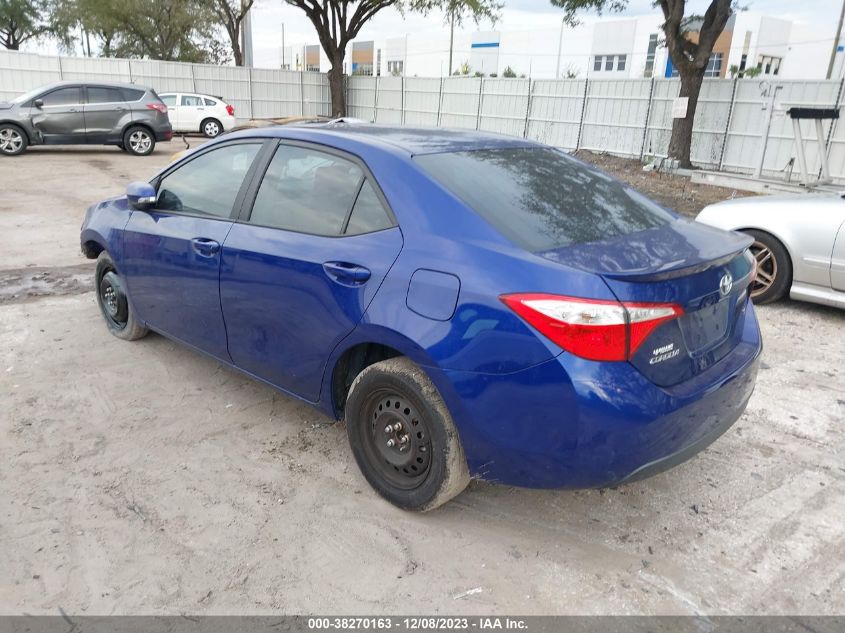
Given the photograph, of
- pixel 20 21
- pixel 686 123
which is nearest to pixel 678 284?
pixel 686 123

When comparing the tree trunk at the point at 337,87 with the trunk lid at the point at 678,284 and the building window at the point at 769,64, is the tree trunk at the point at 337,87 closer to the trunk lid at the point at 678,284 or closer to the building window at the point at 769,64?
the trunk lid at the point at 678,284

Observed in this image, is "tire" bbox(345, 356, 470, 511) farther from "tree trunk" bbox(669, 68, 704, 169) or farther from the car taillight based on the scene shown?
"tree trunk" bbox(669, 68, 704, 169)

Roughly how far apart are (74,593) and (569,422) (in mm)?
1929

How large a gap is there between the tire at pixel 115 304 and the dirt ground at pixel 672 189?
7709mm

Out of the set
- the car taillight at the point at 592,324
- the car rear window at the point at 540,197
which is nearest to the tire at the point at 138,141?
the car rear window at the point at 540,197

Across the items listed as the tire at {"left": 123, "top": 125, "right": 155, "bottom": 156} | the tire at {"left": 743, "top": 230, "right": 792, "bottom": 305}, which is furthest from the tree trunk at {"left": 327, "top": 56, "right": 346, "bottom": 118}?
the tire at {"left": 743, "top": 230, "right": 792, "bottom": 305}

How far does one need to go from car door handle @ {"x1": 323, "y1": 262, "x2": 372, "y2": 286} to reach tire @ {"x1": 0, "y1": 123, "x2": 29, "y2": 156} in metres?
15.9

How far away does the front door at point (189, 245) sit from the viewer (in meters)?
3.54

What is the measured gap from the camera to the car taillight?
223cm

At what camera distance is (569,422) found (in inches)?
89.4

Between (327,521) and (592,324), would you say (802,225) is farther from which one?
(327,521)

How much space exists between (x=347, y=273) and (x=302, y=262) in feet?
1.03

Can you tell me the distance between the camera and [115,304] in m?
4.77

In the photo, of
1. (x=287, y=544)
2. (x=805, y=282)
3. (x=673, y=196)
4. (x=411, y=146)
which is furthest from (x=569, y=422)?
(x=673, y=196)
